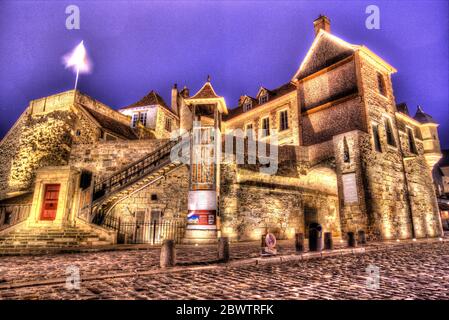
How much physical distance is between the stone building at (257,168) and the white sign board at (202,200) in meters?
0.05

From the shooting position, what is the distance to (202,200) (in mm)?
12062

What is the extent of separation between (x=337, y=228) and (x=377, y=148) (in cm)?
604

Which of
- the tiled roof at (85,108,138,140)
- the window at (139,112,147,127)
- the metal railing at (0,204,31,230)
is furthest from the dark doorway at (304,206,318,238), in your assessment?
the window at (139,112,147,127)

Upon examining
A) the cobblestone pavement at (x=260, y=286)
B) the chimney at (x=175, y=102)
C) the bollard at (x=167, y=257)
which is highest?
the chimney at (x=175, y=102)

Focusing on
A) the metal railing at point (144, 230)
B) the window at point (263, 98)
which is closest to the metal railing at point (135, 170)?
the metal railing at point (144, 230)

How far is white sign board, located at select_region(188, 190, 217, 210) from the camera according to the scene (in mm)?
11952

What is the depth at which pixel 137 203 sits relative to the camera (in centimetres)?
1447

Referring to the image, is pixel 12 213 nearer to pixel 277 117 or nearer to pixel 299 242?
pixel 299 242

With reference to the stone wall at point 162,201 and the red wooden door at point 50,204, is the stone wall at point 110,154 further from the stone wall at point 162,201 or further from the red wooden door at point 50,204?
the red wooden door at point 50,204

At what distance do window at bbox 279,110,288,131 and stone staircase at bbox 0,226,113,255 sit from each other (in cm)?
1462

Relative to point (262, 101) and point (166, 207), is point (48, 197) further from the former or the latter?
point (262, 101)

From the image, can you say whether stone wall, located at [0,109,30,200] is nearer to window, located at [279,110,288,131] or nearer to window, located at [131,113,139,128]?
window, located at [131,113,139,128]

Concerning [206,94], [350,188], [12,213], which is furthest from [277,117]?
[12,213]

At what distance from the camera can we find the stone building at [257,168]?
42.3ft
